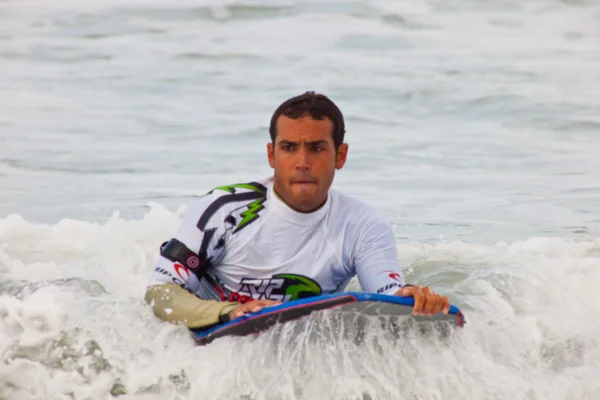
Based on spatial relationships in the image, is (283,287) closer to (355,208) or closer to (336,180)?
(355,208)

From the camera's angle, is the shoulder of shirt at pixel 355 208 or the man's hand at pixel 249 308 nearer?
the man's hand at pixel 249 308

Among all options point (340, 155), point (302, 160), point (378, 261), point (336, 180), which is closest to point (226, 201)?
point (302, 160)

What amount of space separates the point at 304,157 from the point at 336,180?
6.88m

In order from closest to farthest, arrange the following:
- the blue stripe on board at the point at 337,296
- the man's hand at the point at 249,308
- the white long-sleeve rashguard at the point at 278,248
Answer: the blue stripe on board at the point at 337,296 → the man's hand at the point at 249,308 → the white long-sleeve rashguard at the point at 278,248

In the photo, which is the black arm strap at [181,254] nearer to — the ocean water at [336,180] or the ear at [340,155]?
the ocean water at [336,180]

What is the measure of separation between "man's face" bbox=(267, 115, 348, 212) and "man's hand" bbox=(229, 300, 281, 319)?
58 cm

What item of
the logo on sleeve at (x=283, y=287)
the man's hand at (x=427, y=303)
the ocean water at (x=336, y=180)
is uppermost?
the man's hand at (x=427, y=303)

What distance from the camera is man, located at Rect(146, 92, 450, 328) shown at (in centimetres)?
510

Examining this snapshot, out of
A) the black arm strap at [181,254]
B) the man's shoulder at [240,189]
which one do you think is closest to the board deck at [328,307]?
the black arm strap at [181,254]

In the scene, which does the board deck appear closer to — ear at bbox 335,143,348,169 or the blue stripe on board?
the blue stripe on board

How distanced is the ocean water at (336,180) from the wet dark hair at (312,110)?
0.94 metres

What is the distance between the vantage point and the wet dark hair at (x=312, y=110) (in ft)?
16.7

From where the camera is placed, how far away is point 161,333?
5.15 m

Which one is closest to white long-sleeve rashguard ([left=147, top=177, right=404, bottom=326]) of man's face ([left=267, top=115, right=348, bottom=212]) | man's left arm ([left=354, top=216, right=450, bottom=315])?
man's left arm ([left=354, top=216, right=450, bottom=315])
